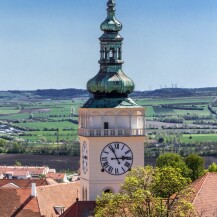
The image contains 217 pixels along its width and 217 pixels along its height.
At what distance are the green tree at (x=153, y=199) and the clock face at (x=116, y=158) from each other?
835 cm

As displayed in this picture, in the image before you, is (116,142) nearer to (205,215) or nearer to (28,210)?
(205,215)

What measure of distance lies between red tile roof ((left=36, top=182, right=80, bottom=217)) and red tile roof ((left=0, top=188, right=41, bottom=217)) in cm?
45

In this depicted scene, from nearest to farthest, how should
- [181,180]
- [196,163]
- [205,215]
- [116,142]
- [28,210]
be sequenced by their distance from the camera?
[181,180] < [205,215] < [116,142] < [28,210] < [196,163]

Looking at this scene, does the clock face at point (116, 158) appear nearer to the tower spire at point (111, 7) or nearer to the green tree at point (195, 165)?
the tower spire at point (111, 7)

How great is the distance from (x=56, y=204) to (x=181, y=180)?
2837 centimetres

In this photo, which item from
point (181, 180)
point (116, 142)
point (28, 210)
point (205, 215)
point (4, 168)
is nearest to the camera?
point (181, 180)

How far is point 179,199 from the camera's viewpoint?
4409cm

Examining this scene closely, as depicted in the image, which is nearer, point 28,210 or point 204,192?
point 204,192

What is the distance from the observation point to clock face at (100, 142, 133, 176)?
175 feet

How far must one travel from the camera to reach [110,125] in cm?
5359

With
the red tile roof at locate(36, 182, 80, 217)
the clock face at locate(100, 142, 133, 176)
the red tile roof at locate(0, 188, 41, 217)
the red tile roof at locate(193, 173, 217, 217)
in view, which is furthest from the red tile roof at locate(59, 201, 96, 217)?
the red tile roof at locate(36, 182, 80, 217)

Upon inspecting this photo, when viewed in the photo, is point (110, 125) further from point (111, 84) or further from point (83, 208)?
point (83, 208)

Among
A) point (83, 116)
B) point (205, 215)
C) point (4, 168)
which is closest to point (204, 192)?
point (205, 215)

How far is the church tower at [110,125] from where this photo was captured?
175ft
